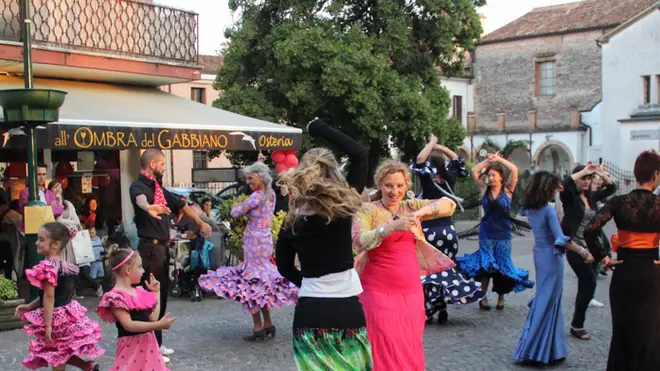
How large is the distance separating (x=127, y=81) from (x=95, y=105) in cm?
238

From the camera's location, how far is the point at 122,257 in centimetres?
548

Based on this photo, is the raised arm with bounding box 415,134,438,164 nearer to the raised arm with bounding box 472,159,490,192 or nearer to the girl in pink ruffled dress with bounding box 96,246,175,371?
the raised arm with bounding box 472,159,490,192

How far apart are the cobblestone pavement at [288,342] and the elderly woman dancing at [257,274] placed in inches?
16.0

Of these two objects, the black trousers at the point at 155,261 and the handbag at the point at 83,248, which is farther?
the handbag at the point at 83,248

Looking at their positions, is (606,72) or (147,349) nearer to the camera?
(147,349)

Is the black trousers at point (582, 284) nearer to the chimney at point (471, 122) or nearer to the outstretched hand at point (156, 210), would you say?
the outstretched hand at point (156, 210)

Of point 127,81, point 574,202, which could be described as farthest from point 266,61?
point 574,202

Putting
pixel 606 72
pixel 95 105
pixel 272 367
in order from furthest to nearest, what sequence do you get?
pixel 606 72 < pixel 95 105 < pixel 272 367

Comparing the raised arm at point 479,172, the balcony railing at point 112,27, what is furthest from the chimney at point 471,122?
the raised arm at point 479,172

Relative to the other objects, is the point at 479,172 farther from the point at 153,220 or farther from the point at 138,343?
the point at 138,343

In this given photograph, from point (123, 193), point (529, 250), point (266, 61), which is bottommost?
point (529, 250)

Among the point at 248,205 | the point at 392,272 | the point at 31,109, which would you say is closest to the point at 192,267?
the point at 248,205

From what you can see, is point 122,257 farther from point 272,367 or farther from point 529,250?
point 529,250

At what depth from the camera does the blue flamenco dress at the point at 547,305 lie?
6.91 m
